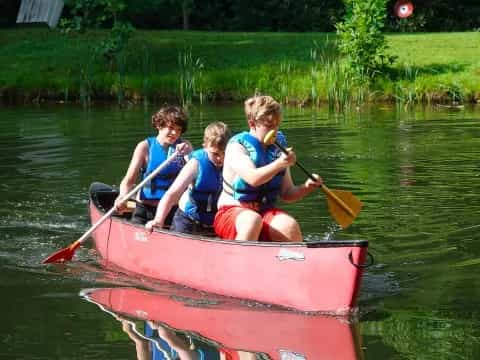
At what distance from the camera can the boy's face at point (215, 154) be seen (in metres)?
7.27

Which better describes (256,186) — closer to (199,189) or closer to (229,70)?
(199,189)

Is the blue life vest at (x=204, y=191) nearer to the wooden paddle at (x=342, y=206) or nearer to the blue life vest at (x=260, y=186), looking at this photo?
the blue life vest at (x=260, y=186)

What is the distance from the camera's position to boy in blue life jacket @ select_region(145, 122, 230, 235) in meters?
7.25

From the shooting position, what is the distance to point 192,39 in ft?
80.2

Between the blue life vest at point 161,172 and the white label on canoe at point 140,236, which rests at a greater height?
the blue life vest at point 161,172

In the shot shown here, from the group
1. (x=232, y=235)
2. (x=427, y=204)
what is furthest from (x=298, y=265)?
(x=427, y=204)

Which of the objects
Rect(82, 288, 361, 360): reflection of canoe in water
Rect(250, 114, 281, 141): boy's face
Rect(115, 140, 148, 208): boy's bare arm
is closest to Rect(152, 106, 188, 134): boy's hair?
Rect(115, 140, 148, 208): boy's bare arm

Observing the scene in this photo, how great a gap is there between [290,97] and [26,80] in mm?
5400

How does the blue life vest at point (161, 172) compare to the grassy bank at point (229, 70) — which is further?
the grassy bank at point (229, 70)

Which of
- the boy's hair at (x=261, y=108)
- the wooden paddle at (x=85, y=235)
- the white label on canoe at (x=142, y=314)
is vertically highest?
the boy's hair at (x=261, y=108)

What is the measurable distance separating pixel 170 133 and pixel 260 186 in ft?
3.88

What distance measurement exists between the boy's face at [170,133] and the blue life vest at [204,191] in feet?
1.77

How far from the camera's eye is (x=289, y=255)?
6492 millimetres

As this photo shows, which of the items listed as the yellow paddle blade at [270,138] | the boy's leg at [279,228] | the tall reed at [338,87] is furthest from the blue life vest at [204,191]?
the tall reed at [338,87]
